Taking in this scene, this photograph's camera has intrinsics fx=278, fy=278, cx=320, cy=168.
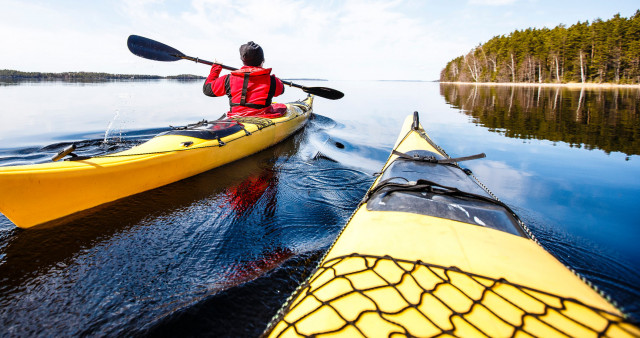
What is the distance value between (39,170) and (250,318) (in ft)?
8.81

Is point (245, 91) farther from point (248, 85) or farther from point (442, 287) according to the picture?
point (442, 287)

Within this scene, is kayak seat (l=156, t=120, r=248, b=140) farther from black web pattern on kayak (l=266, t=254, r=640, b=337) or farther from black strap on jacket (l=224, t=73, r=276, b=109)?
black web pattern on kayak (l=266, t=254, r=640, b=337)

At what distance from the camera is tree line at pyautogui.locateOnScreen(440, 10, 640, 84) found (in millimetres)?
38750

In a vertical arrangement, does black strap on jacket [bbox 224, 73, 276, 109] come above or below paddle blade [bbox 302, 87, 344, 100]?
below

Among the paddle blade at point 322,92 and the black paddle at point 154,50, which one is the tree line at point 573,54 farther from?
the black paddle at point 154,50

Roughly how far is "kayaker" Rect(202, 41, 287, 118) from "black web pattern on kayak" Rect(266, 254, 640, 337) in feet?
16.5

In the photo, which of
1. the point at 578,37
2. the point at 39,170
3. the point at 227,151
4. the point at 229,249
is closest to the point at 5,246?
the point at 39,170

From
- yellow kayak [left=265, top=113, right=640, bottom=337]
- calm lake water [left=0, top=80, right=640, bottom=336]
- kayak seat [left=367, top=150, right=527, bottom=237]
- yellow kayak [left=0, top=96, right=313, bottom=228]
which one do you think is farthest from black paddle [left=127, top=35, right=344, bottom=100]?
yellow kayak [left=265, top=113, right=640, bottom=337]

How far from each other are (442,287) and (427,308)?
155 mm

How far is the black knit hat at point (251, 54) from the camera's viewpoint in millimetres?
5398

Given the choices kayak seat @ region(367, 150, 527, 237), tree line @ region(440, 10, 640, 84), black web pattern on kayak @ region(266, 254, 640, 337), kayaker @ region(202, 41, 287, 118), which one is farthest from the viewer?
tree line @ region(440, 10, 640, 84)

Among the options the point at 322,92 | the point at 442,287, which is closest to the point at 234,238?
the point at 442,287

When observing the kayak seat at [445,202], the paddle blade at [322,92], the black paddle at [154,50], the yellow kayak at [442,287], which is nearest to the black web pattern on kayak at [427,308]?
the yellow kayak at [442,287]

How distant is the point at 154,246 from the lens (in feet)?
8.64
